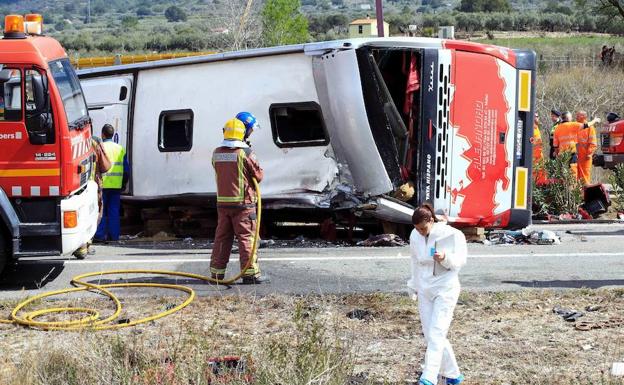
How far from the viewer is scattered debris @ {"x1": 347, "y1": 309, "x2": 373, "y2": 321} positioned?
8.65 metres

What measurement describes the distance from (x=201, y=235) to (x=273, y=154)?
1855mm

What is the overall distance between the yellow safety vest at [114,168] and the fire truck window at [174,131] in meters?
0.59

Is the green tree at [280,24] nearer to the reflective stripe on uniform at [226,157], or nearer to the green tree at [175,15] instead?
the reflective stripe on uniform at [226,157]

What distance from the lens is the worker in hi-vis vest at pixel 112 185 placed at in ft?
42.7

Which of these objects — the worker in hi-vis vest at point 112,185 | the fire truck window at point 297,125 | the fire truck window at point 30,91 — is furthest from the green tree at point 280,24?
the fire truck window at point 30,91

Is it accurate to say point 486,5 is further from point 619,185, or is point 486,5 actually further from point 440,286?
point 440,286

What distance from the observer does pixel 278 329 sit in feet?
27.1

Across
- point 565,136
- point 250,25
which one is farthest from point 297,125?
point 250,25

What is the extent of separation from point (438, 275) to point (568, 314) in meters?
2.42

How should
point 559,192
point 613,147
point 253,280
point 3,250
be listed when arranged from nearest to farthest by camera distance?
point 3,250
point 253,280
point 559,192
point 613,147

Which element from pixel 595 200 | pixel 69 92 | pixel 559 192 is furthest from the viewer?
pixel 595 200

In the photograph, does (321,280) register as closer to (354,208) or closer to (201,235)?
(354,208)

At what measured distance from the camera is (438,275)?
6.70m

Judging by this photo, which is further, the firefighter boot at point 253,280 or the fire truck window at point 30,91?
the firefighter boot at point 253,280
